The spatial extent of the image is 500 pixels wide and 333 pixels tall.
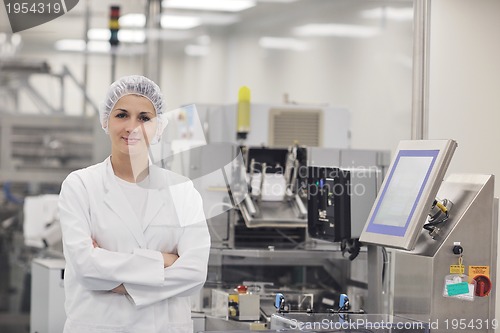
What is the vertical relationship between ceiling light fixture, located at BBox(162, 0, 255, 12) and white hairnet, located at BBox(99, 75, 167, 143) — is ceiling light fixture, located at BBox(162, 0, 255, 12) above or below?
above

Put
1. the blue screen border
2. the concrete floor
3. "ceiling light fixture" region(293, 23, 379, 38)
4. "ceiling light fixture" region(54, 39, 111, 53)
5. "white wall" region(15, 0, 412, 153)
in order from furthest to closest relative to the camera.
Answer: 1. "ceiling light fixture" region(54, 39, 111, 53)
2. "ceiling light fixture" region(293, 23, 379, 38)
3. the concrete floor
4. "white wall" region(15, 0, 412, 153)
5. the blue screen border

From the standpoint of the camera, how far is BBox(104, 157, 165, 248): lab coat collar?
2.58m

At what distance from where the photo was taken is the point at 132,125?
8.64 ft

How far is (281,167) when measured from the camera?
14.5 ft

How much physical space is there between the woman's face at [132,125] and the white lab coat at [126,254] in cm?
8

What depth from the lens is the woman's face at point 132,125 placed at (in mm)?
2613

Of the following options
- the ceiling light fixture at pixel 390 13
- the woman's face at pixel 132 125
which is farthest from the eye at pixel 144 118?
the ceiling light fixture at pixel 390 13

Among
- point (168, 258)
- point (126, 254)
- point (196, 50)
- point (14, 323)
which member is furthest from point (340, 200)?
point (196, 50)

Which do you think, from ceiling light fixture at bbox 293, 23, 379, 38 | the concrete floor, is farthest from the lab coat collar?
ceiling light fixture at bbox 293, 23, 379, 38

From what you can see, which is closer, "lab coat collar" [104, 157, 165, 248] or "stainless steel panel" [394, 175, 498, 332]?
"lab coat collar" [104, 157, 165, 248]

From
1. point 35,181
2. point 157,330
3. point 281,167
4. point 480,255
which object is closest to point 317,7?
point 35,181

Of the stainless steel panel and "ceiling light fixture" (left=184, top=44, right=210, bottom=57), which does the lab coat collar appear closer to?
the stainless steel panel

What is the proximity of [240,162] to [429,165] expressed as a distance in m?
1.60

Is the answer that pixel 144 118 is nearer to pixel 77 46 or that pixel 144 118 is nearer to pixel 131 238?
pixel 131 238
